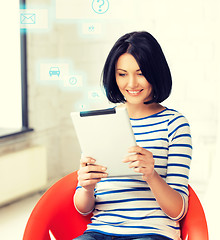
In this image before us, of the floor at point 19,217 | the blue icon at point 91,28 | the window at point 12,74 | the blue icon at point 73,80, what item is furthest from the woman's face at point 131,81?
the blue icon at point 73,80

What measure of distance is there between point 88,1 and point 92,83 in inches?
21.3

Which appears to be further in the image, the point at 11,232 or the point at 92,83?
the point at 92,83

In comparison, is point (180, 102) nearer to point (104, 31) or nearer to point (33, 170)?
point (104, 31)

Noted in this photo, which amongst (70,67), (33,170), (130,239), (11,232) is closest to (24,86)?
(70,67)

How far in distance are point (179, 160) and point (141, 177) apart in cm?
11

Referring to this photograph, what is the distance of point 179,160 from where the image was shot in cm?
103

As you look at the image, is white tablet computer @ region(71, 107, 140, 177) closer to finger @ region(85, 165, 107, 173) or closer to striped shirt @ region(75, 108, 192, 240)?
finger @ region(85, 165, 107, 173)

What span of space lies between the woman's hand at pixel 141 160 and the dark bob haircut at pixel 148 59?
0.22 metres

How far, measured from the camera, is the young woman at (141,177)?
1.00 meters

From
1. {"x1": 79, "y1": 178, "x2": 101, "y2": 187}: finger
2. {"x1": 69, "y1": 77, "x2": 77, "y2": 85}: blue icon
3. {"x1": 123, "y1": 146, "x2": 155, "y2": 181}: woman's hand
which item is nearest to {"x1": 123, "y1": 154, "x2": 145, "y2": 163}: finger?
{"x1": 123, "y1": 146, "x2": 155, "y2": 181}: woman's hand

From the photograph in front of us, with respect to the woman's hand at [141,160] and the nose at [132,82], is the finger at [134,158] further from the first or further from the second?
the nose at [132,82]

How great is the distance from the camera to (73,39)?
279 cm

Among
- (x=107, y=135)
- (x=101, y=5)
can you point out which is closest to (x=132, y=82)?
(x=107, y=135)

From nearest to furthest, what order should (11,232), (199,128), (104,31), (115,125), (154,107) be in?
(115,125) < (154,107) < (11,232) < (199,128) < (104,31)
